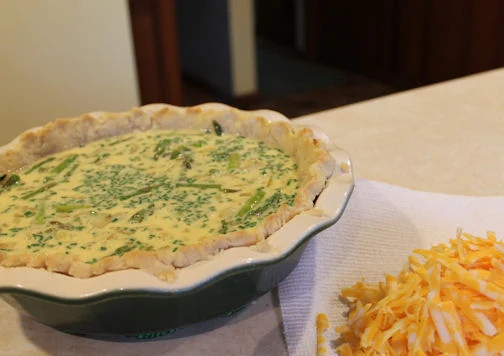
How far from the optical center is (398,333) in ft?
2.17

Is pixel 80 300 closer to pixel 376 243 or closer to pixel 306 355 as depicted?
pixel 306 355

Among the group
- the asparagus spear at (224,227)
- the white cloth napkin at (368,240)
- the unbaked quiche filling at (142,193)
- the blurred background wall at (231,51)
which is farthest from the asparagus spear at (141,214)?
the blurred background wall at (231,51)

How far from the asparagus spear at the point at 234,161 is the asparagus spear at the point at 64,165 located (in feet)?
0.90

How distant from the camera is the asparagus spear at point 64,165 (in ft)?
3.14

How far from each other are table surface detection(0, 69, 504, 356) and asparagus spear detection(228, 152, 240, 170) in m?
0.23

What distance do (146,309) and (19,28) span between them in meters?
1.80

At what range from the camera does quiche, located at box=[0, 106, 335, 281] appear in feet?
2.22

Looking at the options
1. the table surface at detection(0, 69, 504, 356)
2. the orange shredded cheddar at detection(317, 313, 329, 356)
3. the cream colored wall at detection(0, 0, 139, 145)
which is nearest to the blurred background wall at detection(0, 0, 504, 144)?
the cream colored wall at detection(0, 0, 139, 145)

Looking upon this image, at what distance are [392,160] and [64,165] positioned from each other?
63cm

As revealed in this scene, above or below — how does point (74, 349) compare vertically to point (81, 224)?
below

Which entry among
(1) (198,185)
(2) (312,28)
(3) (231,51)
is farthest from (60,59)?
(2) (312,28)

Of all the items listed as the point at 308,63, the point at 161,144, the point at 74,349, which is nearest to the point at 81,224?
the point at 74,349

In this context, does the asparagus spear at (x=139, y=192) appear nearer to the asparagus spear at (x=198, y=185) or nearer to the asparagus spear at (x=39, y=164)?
the asparagus spear at (x=198, y=185)

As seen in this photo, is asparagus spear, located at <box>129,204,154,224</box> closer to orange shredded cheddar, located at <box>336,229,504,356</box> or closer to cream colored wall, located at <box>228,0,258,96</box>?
orange shredded cheddar, located at <box>336,229,504,356</box>
